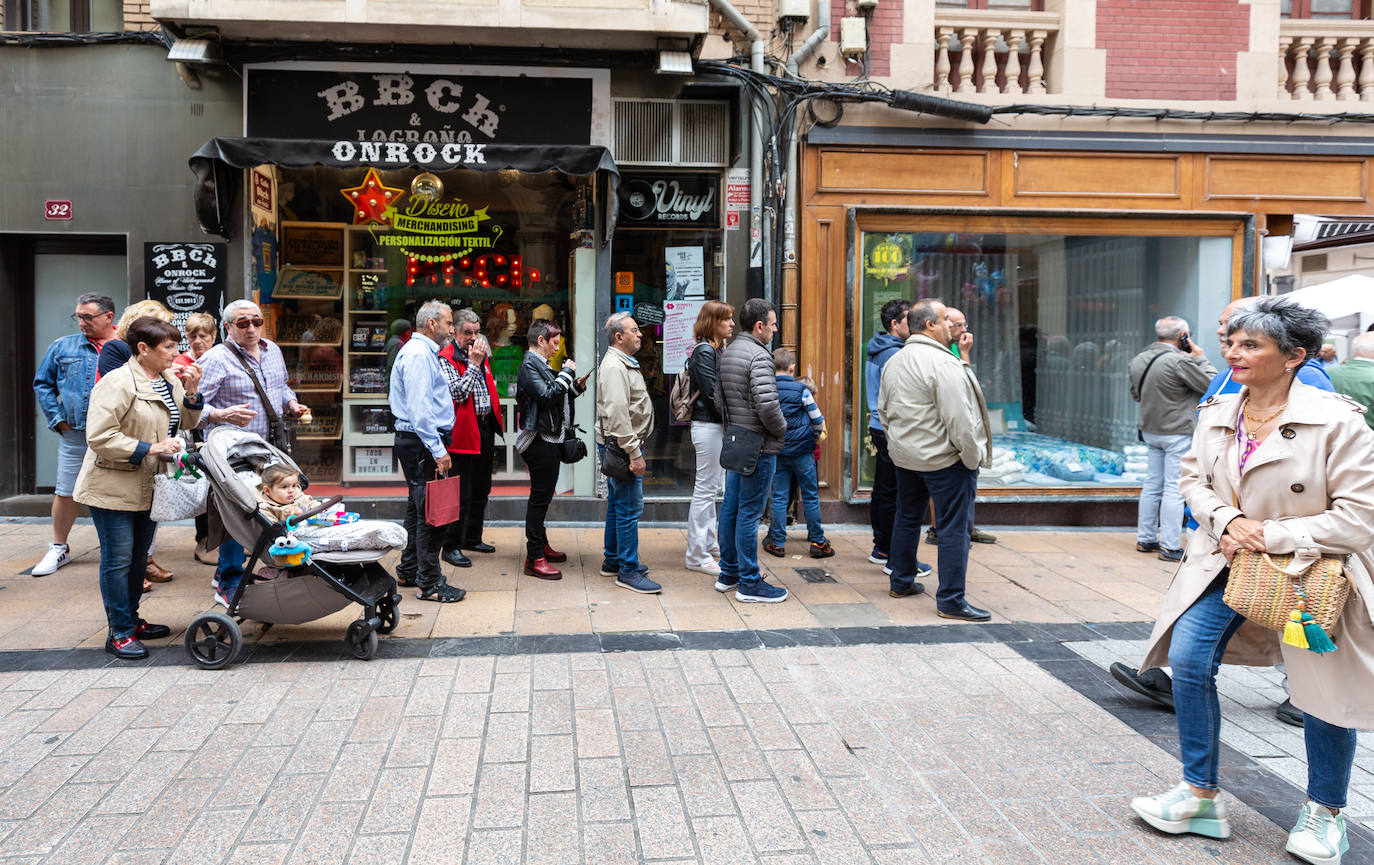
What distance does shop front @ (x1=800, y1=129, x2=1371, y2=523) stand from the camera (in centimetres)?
935

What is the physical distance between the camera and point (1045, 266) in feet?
33.0

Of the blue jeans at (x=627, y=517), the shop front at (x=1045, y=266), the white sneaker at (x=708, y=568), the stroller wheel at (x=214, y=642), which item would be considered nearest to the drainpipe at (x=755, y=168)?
the shop front at (x=1045, y=266)

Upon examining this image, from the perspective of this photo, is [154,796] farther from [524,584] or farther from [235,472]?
[524,584]

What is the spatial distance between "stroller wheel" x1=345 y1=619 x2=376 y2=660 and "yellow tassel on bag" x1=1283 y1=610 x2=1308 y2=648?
13.8 ft

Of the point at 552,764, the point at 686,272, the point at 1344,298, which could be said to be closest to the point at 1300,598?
the point at 552,764

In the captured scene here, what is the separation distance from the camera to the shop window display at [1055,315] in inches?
386

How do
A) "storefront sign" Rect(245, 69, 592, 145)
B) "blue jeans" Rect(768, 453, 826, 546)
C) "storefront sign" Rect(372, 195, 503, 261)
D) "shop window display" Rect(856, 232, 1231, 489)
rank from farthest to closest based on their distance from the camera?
"shop window display" Rect(856, 232, 1231, 489) < "storefront sign" Rect(372, 195, 503, 261) < "storefront sign" Rect(245, 69, 592, 145) < "blue jeans" Rect(768, 453, 826, 546)

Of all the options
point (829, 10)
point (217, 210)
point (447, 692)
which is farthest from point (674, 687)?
point (829, 10)

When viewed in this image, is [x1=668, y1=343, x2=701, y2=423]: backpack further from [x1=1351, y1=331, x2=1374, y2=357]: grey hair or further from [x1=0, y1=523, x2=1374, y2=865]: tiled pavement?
[x1=1351, y1=331, x2=1374, y2=357]: grey hair

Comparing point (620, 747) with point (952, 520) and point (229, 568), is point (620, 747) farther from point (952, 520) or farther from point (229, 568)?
point (229, 568)

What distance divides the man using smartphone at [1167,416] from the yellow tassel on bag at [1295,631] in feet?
16.9

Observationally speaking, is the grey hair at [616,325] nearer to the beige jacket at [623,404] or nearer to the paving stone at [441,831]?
the beige jacket at [623,404]

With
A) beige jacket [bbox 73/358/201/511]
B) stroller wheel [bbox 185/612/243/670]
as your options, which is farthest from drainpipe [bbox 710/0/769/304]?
stroller wheel [bbox 185/612/243/670]

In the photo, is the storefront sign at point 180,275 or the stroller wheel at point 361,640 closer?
the stroller wheel at point 361,640
